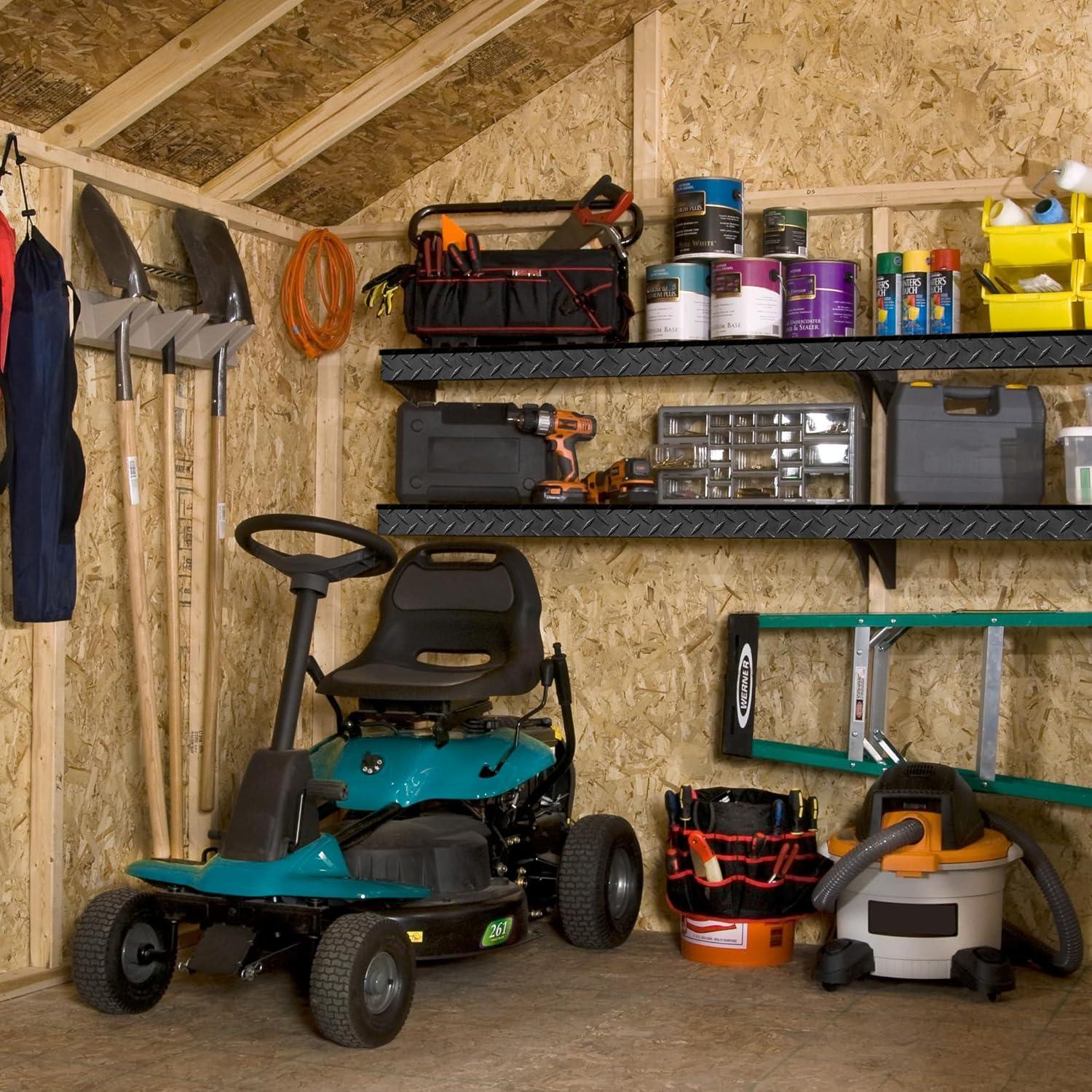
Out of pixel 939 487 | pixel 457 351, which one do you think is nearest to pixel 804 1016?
pixel 939 487

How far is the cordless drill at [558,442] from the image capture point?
14.0 ft

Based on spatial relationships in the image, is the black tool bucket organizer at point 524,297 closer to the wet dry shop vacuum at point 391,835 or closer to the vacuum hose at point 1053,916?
the wet dry shop vacuum at point 391,835

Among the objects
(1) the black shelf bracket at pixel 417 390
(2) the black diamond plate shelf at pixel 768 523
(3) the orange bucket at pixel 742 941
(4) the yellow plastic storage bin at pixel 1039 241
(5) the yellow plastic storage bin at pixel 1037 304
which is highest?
(4) the yellow plastic storage bin at pixel 1039 241

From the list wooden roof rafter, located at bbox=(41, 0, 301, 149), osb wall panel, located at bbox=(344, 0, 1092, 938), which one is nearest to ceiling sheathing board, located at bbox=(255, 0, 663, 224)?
osb wall panel, located at bbox=(344, 0, 1092, 938)

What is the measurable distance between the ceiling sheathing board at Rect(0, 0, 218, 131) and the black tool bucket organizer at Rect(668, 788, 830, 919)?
242 centimetres

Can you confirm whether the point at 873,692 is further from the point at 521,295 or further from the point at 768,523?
the point at 521,295

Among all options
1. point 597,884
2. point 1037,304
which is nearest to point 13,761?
point 597,884

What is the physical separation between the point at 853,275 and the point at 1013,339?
0.51m

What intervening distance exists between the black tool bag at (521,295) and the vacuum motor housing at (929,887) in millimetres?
1539

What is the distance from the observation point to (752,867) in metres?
3.96

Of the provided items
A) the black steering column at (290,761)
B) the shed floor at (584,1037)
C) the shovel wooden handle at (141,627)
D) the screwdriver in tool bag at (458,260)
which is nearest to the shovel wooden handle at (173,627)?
the shovel wooden handle at (141,627)

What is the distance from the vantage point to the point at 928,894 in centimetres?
372

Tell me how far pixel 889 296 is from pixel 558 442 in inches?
40.1

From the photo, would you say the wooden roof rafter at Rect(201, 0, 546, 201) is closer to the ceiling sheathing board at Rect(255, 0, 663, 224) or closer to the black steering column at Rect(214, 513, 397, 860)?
the ceiling sheathing board at Rect(255, 0, 663, 224)
